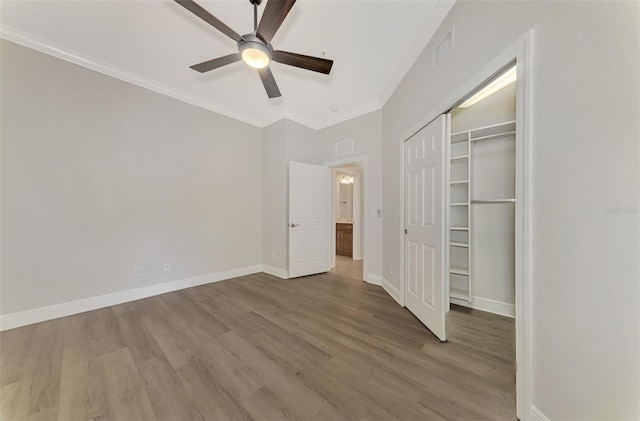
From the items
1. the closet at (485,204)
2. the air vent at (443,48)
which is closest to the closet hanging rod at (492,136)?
the closet at (485,204)

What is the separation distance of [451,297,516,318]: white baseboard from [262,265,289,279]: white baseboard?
104 inches

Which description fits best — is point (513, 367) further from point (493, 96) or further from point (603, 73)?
point (493, 96)

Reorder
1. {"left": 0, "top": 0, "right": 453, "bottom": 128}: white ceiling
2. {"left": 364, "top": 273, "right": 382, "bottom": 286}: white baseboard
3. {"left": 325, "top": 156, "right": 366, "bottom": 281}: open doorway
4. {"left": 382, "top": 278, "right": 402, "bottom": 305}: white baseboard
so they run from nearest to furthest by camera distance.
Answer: {"left": 0, "top": 0, "right": 453, "bottom": 128}: white ceiling
{"left": 382, "top": 278, "right": 402, "bottom": 305}: white baseboard
{"left": 364, "top": 273, "right": 382, "bottom": 286}: white baseboard
{"left": 325, "top": 156, "right": 366, "bottom": 281}: open doorway

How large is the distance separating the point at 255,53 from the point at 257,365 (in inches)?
101

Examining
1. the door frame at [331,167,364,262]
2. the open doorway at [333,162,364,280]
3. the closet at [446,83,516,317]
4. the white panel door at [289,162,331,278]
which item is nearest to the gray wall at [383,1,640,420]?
the closet at [446,83,516,317]

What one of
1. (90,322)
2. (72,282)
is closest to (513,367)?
(90,322)

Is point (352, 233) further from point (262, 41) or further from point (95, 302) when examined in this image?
point (95, 302)

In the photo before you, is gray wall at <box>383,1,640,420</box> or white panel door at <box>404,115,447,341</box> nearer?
gray wall at <box>383,1,640,420</box>

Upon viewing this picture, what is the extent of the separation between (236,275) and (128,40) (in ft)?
11.3

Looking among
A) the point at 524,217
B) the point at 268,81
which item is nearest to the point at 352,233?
the point at 268,81

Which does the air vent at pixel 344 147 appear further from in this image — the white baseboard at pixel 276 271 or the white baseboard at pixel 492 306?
the white baseboard at pixel 492 306

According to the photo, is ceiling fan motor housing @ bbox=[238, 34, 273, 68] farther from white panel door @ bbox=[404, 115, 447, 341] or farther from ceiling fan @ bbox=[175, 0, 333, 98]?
white panel door @ bbox=[404, 115, 447, 341]

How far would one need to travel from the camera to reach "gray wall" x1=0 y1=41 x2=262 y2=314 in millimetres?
2164

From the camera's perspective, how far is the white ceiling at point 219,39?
187 cm
